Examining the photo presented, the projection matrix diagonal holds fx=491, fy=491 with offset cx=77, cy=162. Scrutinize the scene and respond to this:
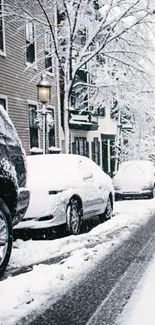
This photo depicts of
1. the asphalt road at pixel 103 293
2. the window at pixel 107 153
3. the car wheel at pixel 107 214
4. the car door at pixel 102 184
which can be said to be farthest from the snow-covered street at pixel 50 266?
the window at pixel 107 153

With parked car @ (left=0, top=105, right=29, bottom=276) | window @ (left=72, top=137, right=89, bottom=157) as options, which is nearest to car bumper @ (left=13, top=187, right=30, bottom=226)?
parked car @ (left=0, top=105, right=29, bottom=276)

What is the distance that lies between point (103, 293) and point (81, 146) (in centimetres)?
2147

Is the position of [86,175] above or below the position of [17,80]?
below

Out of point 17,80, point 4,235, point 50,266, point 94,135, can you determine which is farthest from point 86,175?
point 94,135

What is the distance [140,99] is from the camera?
73.9ft

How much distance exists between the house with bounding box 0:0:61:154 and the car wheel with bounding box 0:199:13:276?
8785 millimetres

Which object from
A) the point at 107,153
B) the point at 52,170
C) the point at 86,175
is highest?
the point at 52,170

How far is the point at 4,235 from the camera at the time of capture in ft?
18.6

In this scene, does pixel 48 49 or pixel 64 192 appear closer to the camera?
pixel 64 192

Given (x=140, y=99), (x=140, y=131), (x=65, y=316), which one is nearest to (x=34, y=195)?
(x=65, y=316)

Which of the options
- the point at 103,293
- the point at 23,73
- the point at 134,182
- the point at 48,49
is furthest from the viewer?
the point at 48,49

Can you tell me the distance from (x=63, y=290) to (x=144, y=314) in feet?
3.78

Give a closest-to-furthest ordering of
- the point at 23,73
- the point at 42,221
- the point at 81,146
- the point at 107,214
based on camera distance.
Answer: the point at 42,221 < the point at 107,214 < the point at 23,73 < the point at 81,146

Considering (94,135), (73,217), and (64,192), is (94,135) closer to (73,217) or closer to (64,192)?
(73,217)
